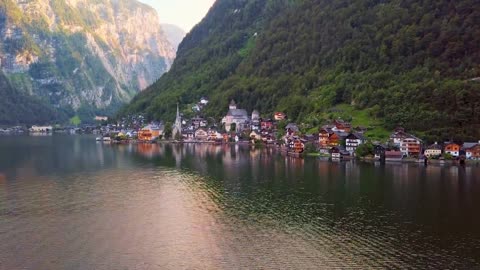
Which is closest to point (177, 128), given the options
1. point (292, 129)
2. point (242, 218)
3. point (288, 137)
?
point (292, 129)

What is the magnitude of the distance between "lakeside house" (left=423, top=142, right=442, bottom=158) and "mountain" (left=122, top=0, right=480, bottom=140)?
2.06 metres

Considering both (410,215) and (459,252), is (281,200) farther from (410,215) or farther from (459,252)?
(459,252)

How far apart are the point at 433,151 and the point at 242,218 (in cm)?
3634

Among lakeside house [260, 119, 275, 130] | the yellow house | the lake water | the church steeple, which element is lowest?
the lake water

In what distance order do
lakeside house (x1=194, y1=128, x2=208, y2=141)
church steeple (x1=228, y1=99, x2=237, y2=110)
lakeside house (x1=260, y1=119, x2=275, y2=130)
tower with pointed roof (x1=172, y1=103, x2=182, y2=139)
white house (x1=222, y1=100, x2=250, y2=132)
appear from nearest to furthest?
lakeside house (x1=260, y1=119, x2=275, y2=130), white house (x1=222, y1=100, x2=250, y2=132), lakeside house (x1=194, y1=128, x2=208, y2=141), tower with pointed roof (x1=172, y1=103, x2=182, y2=139), church steeple (x1=228, y1=99, x2=237, y2=110)

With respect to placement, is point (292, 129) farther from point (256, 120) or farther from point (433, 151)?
point (433, 151)

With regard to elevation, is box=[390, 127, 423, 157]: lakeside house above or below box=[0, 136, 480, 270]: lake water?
above

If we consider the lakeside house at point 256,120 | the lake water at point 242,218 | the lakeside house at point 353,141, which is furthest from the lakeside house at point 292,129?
the lake water at point 242,218

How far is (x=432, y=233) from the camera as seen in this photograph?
29.6m

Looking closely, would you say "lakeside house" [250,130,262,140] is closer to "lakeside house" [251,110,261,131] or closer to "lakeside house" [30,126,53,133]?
"lakeside house" [251,110,261,131]

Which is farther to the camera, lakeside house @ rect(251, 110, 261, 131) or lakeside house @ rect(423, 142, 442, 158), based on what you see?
lakeside house @ rect(251, 110, 261, 131)

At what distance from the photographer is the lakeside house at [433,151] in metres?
61.6

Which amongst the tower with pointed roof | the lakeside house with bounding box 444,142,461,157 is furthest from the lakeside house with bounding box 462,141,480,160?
the tower with pointed roof

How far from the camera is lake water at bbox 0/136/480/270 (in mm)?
25609
